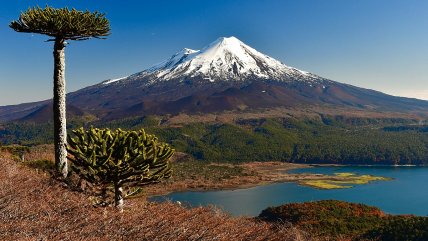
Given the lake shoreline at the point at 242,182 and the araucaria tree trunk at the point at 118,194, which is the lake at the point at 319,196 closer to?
the lake shoreline at the point at 242,182

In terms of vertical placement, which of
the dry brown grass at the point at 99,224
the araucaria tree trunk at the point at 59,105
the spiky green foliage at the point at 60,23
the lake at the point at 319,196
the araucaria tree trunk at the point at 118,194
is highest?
the spiky green foliage at the point at 60,23

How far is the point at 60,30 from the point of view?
17.6 meters

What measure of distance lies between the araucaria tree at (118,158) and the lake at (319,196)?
246 ft

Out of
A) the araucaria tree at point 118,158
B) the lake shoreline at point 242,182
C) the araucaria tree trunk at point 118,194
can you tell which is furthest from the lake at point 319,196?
the araucaria tree trunk at point 118,194

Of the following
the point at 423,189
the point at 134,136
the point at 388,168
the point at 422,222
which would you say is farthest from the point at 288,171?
the point at 134,136

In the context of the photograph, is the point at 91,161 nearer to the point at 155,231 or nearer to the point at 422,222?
the point at 155,231

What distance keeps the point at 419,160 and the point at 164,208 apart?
→ 202858 millimetres

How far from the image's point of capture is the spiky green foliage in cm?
1723

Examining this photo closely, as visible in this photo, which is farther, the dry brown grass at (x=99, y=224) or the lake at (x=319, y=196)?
the lake at (x=319, y=196)

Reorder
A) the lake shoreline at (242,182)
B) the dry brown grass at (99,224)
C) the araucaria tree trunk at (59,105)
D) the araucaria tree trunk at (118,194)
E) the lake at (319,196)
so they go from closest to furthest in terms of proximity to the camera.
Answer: the dry brown grass at (99,224) < the araucaria tree trunk at (118,194) < the araucaria tree trunk at (59,105) < the lake at (319,196) < the lake shoreline at (242,182)

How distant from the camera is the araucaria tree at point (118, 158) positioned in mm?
16141

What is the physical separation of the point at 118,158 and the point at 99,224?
8230mm

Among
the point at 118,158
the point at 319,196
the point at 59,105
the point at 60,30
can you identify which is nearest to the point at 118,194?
the point at 118,158

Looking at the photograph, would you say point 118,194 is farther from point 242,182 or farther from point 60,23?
point 242,182
